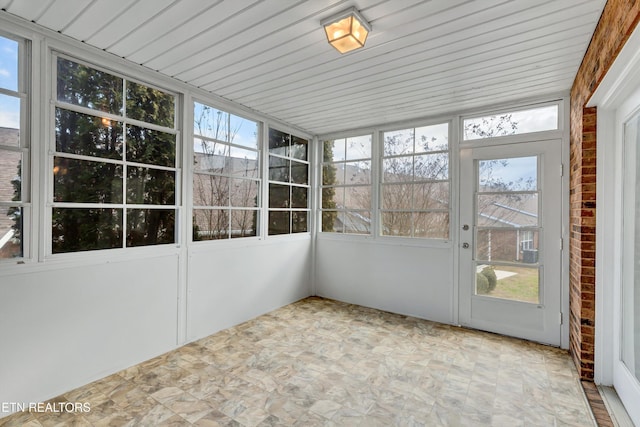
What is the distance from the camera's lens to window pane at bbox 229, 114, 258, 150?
3.76m

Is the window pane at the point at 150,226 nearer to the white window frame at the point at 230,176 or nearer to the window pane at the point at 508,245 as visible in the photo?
the white window frame at the point at 230,176

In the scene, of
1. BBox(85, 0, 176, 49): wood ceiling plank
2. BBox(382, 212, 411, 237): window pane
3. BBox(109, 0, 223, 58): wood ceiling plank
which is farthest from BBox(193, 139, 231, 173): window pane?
BBox(382, 212, 411, 237): window pane

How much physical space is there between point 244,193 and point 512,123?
3.25 metres

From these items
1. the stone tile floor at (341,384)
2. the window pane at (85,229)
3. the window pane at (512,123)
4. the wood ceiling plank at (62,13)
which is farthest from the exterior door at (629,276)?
the window pane at (85,229)

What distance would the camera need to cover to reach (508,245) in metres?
3.48

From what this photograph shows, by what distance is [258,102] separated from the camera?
3.62 meters

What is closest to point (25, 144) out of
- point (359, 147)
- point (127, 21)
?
point (127, 21)

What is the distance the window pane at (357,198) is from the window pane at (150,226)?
98.5 inches

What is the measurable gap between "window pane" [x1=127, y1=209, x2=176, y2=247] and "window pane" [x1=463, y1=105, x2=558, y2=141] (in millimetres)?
3519

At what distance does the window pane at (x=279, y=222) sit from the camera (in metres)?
4.32

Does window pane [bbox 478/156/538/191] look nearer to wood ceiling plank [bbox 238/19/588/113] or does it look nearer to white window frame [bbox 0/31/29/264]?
wood ceiling plank [bbox 238/19/588/113]

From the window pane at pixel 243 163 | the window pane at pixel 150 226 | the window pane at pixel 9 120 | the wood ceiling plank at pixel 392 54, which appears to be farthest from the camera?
the window pane at pixel 243 163

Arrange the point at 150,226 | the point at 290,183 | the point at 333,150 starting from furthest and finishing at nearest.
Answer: the point at 333,150, the point at 290,183, the point at 150,226

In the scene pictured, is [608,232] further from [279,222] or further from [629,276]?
[279,222]
